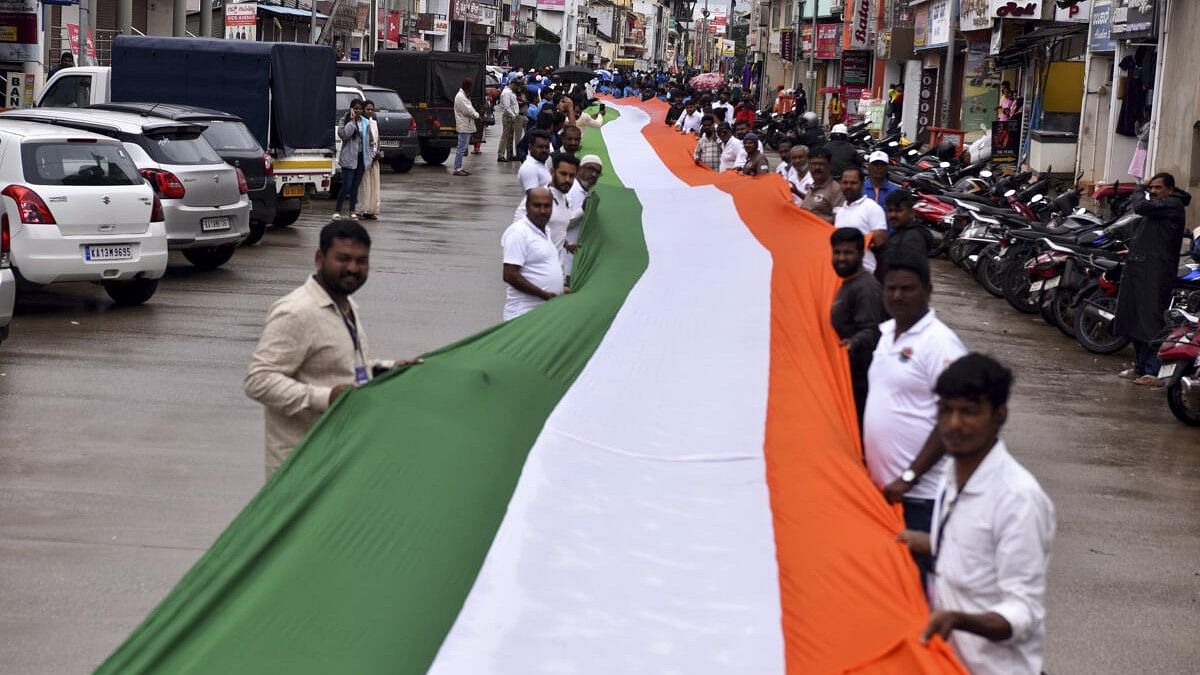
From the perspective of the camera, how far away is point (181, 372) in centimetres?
1269

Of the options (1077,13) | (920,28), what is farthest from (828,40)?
(1077,13)

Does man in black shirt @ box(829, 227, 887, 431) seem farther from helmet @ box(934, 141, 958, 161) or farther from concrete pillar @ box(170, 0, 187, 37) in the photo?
concrete pillar @ box(170, 0, 187, 37)

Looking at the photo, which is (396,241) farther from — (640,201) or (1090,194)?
(1090,194)

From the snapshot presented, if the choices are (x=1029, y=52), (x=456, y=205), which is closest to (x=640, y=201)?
(x=456, y=205)

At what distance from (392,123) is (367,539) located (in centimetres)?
2867

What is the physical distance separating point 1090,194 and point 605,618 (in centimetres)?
2653

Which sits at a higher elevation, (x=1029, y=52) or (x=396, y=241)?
(x=1029, y=52)

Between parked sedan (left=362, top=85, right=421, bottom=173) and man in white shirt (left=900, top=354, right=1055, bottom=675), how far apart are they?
2939cm

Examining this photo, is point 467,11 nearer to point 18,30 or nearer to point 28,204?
point 18,30

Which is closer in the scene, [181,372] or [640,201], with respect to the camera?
[181,372]

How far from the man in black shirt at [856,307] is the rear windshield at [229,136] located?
1319cm

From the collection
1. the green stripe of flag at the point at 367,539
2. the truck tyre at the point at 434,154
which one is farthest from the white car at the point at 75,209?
the truck tyre at the point at 434,154

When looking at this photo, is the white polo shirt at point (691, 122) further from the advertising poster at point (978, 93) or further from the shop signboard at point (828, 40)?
the shop signboard at point (828, 40)

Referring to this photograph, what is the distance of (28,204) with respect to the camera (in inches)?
573
